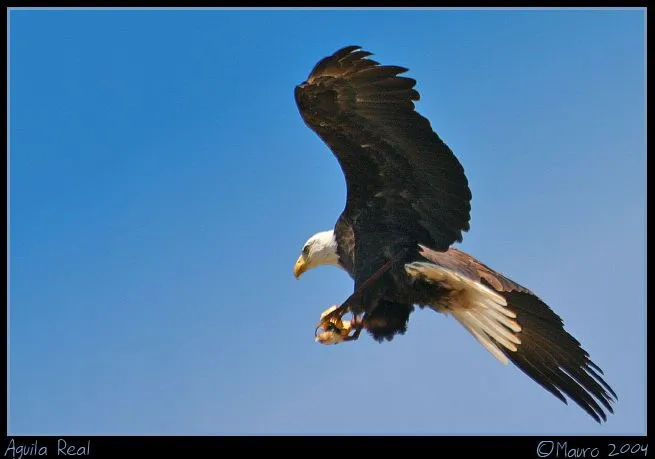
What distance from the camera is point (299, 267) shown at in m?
9.74

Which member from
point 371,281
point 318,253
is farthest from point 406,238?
point 318,253

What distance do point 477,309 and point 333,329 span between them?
113 cm

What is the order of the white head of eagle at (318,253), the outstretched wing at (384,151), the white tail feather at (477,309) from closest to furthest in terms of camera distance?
the white tail feather at (477,309) < the outstretched wing at (384,151) < the white head of eagle at (318,253)

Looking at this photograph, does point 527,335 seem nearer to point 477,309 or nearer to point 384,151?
Answer: point 477,309

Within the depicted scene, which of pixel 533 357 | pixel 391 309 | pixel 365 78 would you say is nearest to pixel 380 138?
pixel 365 78

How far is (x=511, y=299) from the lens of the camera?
888 cm

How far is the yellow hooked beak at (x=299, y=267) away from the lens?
972 cm

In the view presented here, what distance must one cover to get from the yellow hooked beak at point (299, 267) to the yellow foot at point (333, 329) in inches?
40.9

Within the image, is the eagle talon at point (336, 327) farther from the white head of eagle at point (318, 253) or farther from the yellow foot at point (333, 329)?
the white head of eagle at point (318, 253)

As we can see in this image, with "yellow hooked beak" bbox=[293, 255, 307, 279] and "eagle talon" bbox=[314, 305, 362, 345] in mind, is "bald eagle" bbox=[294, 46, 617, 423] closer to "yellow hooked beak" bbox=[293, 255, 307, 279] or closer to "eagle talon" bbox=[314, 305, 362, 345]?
"eagle talon" bbox=[314, 305, 362, 345]

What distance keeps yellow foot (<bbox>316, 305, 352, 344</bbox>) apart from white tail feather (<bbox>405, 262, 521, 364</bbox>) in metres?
0.65

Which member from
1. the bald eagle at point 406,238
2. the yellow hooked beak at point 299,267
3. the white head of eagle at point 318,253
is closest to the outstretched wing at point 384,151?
the bald eagle at point 406,238

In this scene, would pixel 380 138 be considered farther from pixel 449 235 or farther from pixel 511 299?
pixel 511 299
